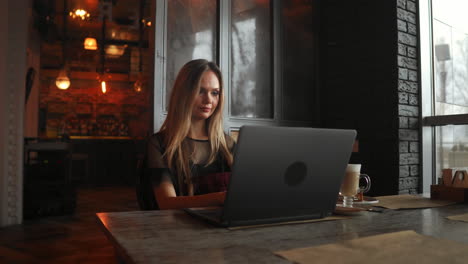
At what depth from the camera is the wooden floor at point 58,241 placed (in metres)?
2.53

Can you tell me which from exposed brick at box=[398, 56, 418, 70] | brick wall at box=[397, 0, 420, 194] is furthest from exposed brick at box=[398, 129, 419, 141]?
exposed brick at box=[398, 56, 418, 70]

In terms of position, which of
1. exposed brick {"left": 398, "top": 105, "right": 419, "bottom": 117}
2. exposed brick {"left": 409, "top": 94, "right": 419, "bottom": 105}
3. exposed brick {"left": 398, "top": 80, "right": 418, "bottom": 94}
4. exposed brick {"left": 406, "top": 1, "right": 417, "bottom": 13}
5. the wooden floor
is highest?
exposed brick {"left": 406, "top": 1, "right": 417, "bottom": 13}

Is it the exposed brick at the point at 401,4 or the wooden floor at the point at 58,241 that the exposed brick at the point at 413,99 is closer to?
the exposed brick at the point at 401,4

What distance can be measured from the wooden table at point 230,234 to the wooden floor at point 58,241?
1031mm

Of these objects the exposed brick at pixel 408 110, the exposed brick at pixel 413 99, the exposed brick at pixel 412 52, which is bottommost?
the exposed brick at pixel 408 110

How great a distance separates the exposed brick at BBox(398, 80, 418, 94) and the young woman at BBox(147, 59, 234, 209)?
5.22 feet

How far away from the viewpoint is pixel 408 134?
2.71m

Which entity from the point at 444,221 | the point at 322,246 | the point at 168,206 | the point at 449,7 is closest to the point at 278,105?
the point at 449,7

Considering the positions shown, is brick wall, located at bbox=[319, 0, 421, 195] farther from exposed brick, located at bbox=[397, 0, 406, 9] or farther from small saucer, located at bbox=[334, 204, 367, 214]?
small saucer, located at bbox=[334, 204, 367, 214]

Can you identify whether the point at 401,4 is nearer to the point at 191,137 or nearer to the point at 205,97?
the point at 205,97

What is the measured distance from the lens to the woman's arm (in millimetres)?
1131

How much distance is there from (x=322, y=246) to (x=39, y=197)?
403 cm

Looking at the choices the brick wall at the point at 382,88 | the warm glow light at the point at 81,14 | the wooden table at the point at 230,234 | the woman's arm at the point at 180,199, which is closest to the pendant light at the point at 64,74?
the warm glow light at the point at 81,14

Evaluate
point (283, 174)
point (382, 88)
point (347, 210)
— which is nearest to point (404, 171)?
point (382, 88)
